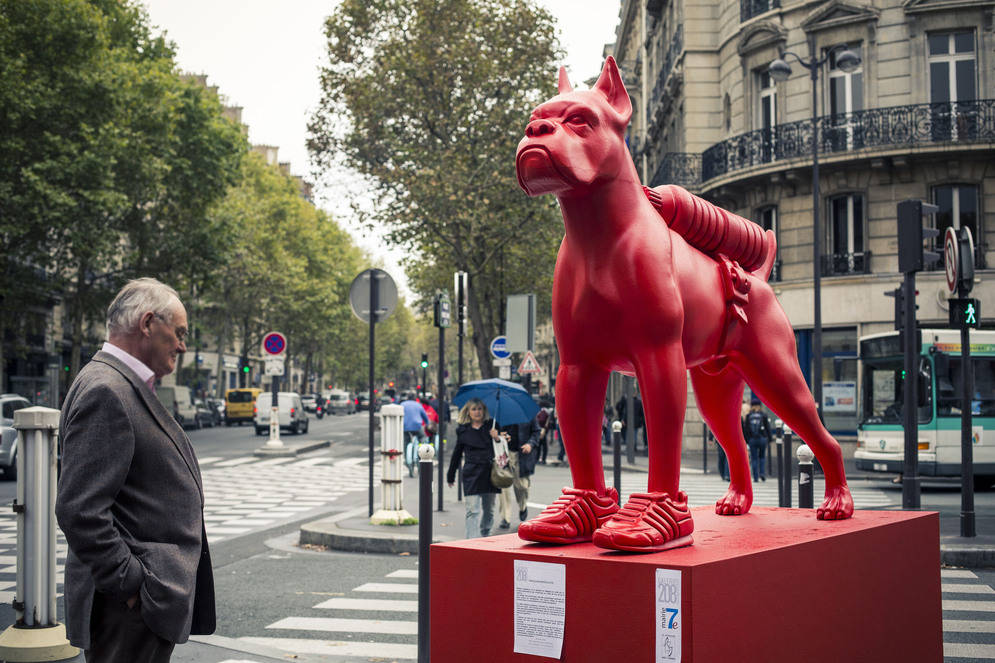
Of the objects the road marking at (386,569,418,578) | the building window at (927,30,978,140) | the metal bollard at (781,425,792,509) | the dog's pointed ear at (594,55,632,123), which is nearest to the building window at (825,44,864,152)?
the building window at (927,30,978,140)

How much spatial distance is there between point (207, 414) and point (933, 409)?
140 feet

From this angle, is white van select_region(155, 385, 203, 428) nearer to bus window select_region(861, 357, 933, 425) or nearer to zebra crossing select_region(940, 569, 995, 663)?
bus window select_region(861, 357, 933, 425)

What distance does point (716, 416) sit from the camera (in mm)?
4527

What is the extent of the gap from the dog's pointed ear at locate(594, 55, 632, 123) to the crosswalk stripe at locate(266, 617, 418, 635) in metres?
5.38

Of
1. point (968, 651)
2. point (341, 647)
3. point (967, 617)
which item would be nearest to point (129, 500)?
point (341, 647)

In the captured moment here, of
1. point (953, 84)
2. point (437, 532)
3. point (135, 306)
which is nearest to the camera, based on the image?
point (135, 306)

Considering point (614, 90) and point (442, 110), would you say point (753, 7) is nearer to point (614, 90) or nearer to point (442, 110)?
point (442, 110)

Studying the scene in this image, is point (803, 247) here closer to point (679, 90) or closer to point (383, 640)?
point (679, 90)

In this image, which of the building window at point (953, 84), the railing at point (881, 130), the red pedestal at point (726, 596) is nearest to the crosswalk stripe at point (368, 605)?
the red pedestal at point (726, 596)

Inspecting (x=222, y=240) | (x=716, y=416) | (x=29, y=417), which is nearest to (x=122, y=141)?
(x=222, y=240)

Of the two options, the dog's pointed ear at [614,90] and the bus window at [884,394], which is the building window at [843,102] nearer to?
the bus window at [884,394]

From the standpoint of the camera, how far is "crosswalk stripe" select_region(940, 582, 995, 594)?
369 inches

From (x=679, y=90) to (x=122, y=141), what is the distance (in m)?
18.1

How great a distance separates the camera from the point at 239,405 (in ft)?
193
